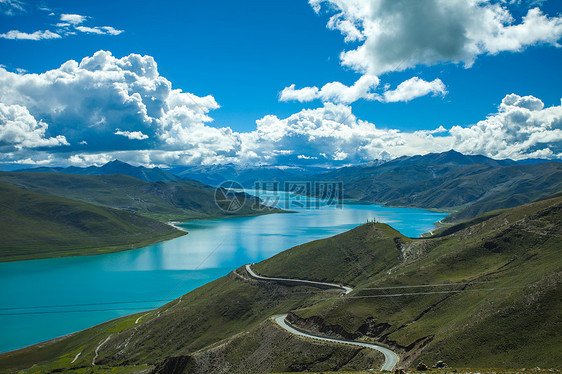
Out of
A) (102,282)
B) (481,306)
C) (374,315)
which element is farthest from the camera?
(102,282)

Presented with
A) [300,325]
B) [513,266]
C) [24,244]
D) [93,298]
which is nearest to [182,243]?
[24,244]

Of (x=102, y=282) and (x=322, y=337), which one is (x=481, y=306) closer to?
(x=322, y=337)

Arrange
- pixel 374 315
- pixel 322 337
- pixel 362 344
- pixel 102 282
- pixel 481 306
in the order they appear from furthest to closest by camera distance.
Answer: pixel 102 282 < pixel 374 315 < pixel 322 337 < pixel 362 344 < pixel 481 306

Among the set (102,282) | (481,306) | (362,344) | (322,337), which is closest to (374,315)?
(362,344)

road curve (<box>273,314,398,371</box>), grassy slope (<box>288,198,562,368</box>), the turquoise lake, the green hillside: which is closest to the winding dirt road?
road curve (<box>273,314,398,371</box>)

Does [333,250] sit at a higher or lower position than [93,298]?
higher

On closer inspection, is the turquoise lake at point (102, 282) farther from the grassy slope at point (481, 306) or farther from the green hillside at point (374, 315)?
the grassy slope at point (481, 306)

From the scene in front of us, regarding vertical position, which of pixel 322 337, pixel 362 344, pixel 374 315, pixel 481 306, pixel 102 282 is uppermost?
pixel 481 306

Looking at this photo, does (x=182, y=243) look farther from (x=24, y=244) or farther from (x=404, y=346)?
(x=404, y=346)

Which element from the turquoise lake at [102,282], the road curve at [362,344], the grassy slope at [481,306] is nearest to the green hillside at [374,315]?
the grassy slope at [481,306]
